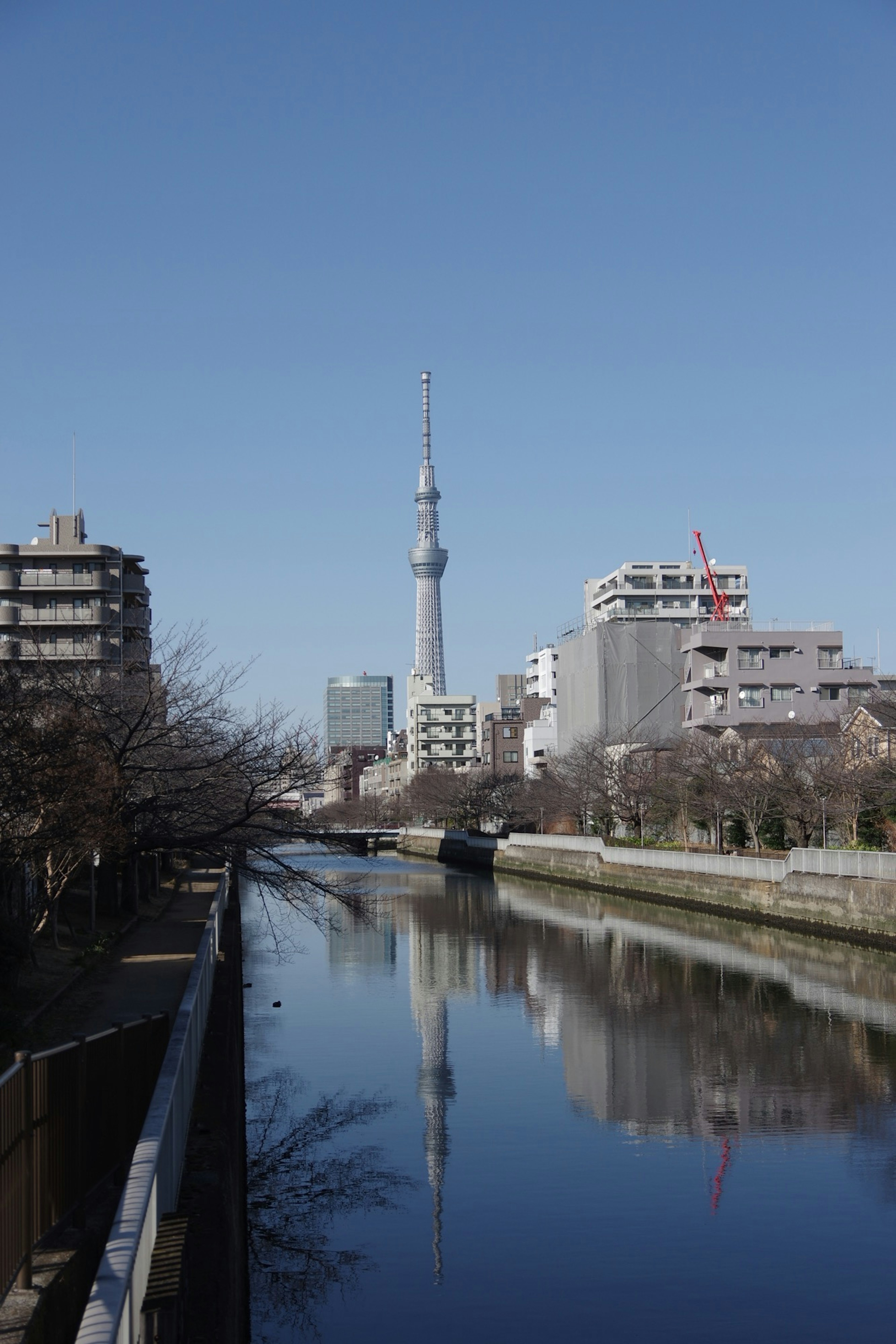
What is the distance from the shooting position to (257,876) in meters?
19.3

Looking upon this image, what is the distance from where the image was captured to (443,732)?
124 meters

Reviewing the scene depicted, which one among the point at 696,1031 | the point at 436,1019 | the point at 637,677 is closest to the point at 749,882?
the point at 696,1031

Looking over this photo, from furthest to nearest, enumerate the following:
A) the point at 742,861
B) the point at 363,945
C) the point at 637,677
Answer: the point at 637,677
the point at 742,861
the point at 363,945

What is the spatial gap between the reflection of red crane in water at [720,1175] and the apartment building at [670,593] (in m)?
75.6

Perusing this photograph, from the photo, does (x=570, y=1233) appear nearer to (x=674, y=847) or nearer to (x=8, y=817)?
(x=8, y=817)

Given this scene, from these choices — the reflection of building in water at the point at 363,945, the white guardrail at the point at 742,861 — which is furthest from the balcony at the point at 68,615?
the white guardrail at the point at 742,861

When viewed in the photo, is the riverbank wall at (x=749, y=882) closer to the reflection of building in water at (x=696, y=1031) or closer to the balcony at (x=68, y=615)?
the reflection of building in water at (x=696, y=1031)

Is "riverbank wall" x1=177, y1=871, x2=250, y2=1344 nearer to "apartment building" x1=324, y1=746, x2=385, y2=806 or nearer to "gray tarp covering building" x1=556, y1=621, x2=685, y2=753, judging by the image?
"gray tarp covering building" x1=556, y1=621, x2=685, y2=753

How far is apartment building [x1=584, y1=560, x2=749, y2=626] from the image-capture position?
91.1m

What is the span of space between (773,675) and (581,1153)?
44.7 meters

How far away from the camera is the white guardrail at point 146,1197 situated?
4.51 metres

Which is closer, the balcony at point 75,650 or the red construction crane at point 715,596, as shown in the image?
the balcony at point 75,650

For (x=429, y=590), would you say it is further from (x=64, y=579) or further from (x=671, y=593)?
(x=64, y=579)

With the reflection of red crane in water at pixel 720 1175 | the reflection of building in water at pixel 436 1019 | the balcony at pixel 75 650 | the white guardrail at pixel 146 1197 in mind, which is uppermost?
the balcony at pixel 75 650
